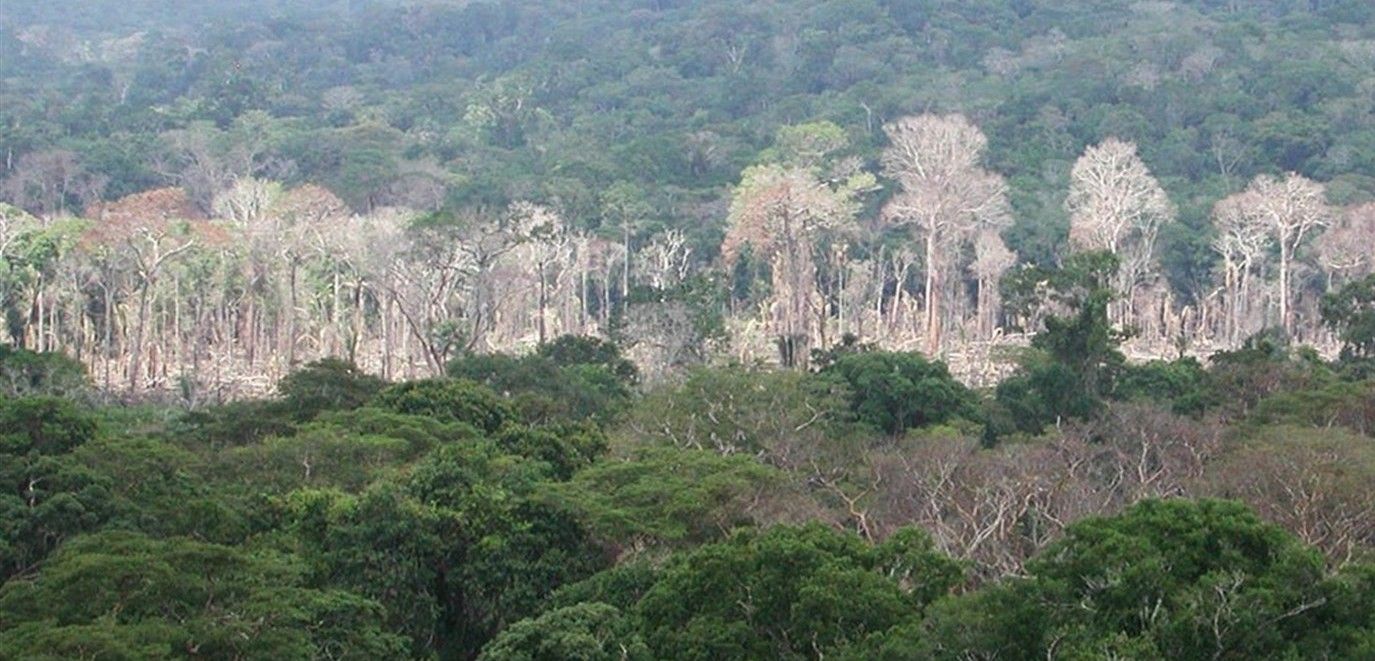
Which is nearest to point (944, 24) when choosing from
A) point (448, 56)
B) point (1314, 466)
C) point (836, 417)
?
point (448, 56)

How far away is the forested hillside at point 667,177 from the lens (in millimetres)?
57469

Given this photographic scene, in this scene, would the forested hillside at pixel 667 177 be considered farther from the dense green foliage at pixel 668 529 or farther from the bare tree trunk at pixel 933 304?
the dense green foliage at pixel 668 529

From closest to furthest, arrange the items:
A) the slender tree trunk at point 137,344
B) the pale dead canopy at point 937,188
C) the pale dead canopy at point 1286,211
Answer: the slender tree trunk at point 137,344, the pale dead canopy at point 937,188, the pale dead canopy at point 1286,211

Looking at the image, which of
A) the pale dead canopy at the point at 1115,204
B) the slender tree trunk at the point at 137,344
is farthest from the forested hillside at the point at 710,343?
the slender tree trunk at the point at 137,344

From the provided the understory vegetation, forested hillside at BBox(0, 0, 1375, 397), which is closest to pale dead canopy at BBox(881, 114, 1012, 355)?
forested hillside at BBox(0, 0, 1375, 397)

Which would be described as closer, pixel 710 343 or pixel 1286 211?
pixel 710 343

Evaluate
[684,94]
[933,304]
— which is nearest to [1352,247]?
[933,304]

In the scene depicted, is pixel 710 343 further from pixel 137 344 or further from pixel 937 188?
pixel 137 344

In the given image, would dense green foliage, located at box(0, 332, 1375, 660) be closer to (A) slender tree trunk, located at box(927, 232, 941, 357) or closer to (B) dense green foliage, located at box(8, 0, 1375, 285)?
(A) slender tree trunk, located at box(927, 232, 941, 357)

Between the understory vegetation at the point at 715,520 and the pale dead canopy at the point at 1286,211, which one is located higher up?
the pale dead canopy at the point at 1286,211

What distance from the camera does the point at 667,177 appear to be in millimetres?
89625

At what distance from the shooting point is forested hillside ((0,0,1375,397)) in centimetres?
5747

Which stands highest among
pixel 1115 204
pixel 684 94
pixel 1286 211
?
pixel 684 94

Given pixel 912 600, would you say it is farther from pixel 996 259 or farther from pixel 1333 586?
pixel 996 259
